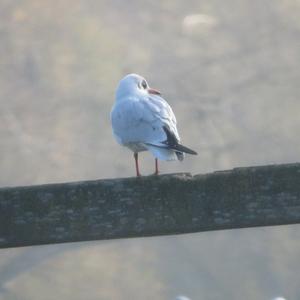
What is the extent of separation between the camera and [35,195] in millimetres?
1689

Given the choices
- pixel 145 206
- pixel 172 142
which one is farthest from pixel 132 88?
pixel 145 206

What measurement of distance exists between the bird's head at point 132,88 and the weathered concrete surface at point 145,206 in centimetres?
154

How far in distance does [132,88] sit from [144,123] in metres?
0.50

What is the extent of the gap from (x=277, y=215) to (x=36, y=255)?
3.43m

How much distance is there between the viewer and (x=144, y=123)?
2846 millimetres

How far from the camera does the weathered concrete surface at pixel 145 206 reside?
1.68 meters

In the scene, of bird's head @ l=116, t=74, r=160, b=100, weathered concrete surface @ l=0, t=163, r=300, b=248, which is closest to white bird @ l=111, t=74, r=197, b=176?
bird's head @ l=116, t=74, r=160, b=100

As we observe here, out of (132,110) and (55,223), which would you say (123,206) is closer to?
(55,223)

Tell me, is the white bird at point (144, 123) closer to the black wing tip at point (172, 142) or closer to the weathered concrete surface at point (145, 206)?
the black wing tip at point (172, 142)

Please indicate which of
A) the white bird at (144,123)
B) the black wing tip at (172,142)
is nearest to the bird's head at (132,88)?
the white bird at (144,123)

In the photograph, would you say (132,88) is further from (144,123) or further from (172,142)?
(172,142)

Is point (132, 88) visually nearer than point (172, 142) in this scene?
No

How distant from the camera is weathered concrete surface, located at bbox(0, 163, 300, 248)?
5.51 feet

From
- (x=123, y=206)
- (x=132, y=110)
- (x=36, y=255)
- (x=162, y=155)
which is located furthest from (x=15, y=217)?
(x=36, y=255)
